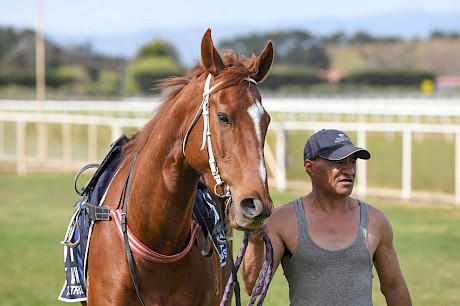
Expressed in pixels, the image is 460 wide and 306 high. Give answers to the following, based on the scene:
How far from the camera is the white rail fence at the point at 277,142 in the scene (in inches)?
664

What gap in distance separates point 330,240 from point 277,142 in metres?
16.3

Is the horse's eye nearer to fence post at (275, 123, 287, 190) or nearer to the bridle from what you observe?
the bridle

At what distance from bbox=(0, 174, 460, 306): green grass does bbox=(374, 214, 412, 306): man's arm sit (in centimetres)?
415

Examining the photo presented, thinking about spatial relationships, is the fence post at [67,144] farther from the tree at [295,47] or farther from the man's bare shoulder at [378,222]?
the tree at [295,47]

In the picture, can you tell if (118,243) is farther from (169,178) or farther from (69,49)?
(69,49)

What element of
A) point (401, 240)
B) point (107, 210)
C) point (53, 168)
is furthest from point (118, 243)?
point (53, 168)

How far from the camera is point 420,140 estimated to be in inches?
1057

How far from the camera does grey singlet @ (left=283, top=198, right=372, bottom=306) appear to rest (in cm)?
389

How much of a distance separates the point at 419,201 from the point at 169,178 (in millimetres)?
13068

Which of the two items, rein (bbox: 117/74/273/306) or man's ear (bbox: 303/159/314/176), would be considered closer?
rein (bbox: 117/74/273/306)

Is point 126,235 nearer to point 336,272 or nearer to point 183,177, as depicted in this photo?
point 183,177

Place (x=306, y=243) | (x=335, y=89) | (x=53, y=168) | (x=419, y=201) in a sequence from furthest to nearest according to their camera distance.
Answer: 1. (x=335, y=89)
2. (x=53, y=168)
3. (x=419, y=201)
4. (x=306, y=243)

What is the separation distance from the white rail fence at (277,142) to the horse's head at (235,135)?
12.3m

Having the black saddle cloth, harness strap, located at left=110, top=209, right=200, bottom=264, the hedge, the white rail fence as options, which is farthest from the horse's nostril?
the hedge
